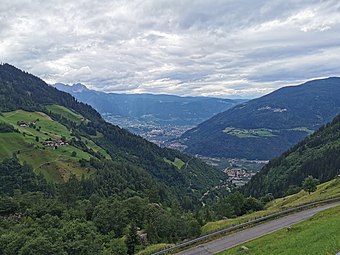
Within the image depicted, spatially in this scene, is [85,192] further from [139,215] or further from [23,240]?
[23,240]

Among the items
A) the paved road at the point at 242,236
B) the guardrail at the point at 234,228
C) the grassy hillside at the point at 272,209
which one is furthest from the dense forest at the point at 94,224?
the paved road at the point at 242,236

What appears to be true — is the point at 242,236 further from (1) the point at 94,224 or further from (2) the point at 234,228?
(1) the point at 94,224

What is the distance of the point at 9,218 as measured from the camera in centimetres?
10588

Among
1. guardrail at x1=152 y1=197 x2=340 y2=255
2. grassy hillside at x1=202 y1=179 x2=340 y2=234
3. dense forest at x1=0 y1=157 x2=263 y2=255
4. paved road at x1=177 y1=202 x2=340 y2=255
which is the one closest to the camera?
paved road at x1=177 y1=202 x2=340 y2=255

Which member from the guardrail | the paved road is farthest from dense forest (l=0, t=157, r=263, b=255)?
the paved road

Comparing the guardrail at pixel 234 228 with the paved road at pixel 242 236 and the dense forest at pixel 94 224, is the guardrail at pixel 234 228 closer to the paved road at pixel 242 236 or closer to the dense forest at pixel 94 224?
the paved road at pixel 242 236

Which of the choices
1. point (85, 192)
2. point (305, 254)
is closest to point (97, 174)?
point (85, 192)

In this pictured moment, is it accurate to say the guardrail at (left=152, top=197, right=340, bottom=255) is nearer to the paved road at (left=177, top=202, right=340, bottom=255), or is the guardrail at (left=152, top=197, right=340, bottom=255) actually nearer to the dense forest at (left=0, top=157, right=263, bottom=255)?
the paved road at (left=177, top=202, right=340, bottom=255)

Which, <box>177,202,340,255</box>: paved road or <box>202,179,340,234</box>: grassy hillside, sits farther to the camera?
<box>202,179,340,234</box>: grassy hillside

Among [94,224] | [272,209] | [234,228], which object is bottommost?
[94,224]

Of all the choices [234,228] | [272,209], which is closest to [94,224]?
[234,228]

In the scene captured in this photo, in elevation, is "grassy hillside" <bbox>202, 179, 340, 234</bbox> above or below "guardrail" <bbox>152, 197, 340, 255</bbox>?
below

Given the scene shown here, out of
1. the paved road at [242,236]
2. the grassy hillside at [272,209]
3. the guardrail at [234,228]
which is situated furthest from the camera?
the grassy hillside at [272,209]

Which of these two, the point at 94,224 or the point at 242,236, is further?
the point at 94,224
